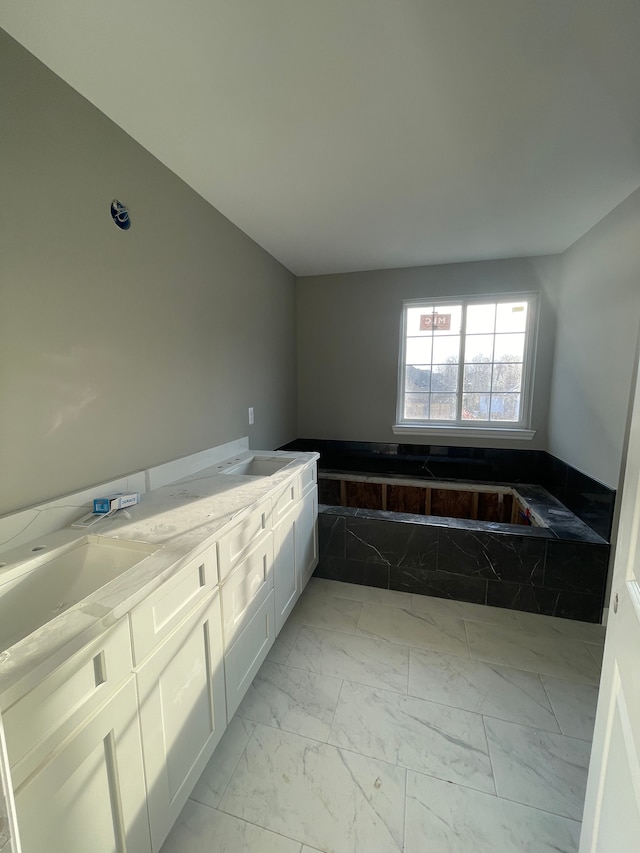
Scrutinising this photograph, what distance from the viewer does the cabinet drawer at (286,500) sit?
168cm

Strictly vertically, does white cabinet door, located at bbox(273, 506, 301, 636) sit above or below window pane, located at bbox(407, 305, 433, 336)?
below

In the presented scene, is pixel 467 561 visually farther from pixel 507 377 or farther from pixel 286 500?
pixel 507 377

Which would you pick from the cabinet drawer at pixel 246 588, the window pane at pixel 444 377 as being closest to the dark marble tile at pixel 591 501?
the window pane at pixel 444 377

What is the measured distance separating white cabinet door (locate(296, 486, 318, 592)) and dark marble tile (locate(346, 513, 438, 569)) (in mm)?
243

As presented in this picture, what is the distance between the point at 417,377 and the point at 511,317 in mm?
978

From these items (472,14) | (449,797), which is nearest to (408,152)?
(472,14)

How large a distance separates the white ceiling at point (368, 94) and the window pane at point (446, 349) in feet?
4.11

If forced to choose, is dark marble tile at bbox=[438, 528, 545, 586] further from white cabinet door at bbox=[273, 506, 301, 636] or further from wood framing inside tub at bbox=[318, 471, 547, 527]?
white cabinet door at bbox=[273, 506, 301, 636]

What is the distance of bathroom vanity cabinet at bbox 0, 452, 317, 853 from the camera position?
0.63 m

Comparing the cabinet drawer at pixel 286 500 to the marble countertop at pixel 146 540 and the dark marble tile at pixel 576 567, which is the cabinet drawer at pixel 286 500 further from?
the dark marble tile at pixel 576 567

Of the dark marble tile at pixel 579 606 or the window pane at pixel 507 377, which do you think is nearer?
the dark marble tile at pixel 579 606

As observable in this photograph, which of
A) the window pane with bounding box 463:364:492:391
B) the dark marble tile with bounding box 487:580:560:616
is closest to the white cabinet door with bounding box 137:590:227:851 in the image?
Answer: the dark marble tile with bounding box 487:580:560:616

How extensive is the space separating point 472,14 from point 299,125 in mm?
687

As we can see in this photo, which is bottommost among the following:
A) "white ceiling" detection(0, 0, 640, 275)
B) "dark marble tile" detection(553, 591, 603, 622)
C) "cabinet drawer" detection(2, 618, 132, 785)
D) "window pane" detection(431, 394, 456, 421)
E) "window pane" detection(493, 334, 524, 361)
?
"dark marble tile" detection(553, 591, 603, 622)
